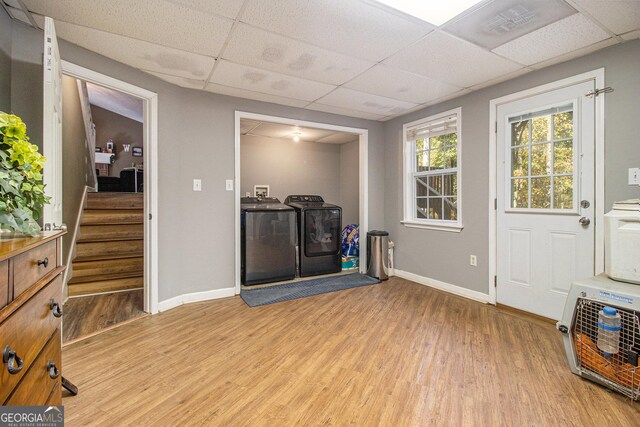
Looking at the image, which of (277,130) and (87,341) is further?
(277,130)

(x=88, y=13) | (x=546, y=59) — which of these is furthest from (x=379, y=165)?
(x=88, y=13)

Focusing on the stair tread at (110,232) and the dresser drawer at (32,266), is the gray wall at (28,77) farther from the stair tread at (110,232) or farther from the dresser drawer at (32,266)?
the stair tread at (110,232)

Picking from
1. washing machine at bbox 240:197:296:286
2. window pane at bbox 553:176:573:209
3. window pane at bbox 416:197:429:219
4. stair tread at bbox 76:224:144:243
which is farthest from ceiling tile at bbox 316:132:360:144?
stair tread at bbox 76:224:144:243

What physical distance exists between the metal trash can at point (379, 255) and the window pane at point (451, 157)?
120cm

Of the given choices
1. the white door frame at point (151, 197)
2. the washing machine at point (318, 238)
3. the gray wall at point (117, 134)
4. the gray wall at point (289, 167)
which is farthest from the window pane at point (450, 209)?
the gray wall at point (117, 134)

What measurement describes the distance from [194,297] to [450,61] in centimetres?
330

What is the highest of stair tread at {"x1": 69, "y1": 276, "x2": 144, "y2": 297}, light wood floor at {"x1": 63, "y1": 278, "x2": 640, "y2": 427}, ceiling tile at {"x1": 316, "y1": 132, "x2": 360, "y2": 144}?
ceiling tile at {"x1": 316, "y1": 132, "x2": 360, "y2": 144}

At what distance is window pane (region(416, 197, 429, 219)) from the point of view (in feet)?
12.7

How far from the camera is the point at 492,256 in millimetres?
3006

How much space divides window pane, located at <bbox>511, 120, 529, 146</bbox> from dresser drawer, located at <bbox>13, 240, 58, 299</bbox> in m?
3.50

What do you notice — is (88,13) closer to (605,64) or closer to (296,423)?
(296,423)

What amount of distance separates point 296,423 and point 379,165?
353 centimetres

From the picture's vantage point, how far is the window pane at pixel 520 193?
2758 mm

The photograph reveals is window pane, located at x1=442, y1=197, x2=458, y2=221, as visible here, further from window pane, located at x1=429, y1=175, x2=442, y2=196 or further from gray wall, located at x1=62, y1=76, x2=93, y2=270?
gray wall, located at x1=62, y1=76, x2=93, y2=270
